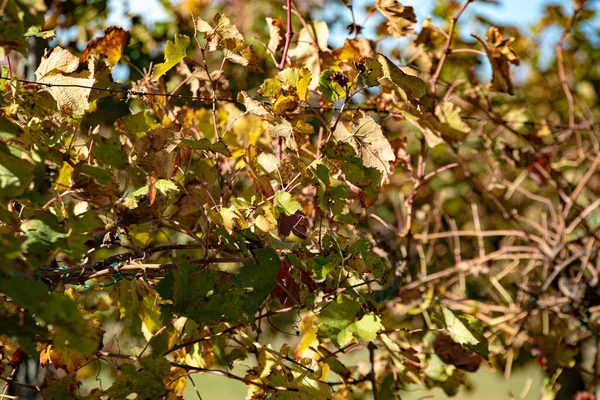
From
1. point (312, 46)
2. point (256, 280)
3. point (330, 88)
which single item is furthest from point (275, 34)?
point (256, 280)

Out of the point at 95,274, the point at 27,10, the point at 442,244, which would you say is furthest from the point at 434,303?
the point at 442,244

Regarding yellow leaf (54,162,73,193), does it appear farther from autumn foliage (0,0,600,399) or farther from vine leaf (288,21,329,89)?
vine leaf (288,21,329,89)

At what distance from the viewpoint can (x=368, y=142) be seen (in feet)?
2.93

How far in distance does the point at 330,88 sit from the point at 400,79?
0.31ft

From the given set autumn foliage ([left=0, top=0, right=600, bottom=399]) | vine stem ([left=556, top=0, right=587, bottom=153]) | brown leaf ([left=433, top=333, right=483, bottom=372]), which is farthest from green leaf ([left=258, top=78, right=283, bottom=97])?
vine stem ([left=556, top=0, right=587, bottom=153])

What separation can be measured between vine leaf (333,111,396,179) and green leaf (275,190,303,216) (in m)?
0.11

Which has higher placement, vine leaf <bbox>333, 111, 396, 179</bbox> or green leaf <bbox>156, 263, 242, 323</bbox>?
vine leaf <bbox>333, 111, 396, 179</bbox>

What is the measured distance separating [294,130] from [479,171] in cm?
257

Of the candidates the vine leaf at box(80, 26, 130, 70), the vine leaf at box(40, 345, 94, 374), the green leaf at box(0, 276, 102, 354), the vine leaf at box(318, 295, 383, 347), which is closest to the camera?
the green leaf at box(0, 276, 102, 354)

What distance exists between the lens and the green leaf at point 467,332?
1.03 m

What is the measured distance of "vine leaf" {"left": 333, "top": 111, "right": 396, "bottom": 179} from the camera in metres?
0.88

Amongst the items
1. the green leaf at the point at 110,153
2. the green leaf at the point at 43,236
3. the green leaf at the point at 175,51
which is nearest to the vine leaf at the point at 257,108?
the green leaf at the point at 175,51

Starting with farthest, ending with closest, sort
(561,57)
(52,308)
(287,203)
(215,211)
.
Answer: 1. (561,57)
2. (215,211)
3. (287,203)
4. (52,308)

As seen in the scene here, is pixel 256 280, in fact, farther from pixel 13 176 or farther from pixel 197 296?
pixel 13 176
